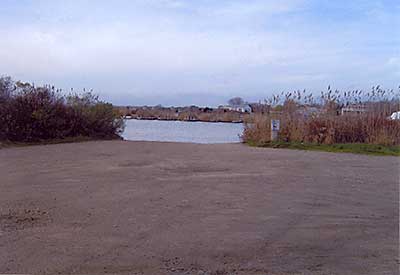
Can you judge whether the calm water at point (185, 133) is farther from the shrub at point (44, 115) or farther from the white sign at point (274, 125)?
the white sign at point (274, 125)

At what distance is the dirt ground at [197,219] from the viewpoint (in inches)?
241

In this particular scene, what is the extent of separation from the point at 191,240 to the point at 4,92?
761 inches

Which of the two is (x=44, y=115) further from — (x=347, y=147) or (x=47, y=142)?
(x=347, y=147)

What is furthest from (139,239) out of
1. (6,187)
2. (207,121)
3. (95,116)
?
(207,121)

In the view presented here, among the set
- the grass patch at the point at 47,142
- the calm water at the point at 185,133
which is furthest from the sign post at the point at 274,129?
the grass patch at the point at 47,142

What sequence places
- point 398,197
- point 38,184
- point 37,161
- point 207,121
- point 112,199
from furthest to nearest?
point 207,121 → point 37,161 → point 38,184 → point 398,197 → point 112,199

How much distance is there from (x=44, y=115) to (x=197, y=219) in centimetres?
1771

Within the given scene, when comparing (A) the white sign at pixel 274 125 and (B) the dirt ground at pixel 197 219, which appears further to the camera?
(A) the white sign at pixel 274 125

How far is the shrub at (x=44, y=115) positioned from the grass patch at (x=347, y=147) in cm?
781

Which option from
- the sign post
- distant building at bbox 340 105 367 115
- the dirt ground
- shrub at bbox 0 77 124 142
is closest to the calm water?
shrub at bbox 0 77 124 142

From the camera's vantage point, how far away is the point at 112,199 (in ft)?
32.3

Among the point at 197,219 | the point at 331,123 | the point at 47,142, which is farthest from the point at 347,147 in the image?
the point at 197,219

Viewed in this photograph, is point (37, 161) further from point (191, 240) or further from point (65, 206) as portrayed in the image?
point (191, 240)

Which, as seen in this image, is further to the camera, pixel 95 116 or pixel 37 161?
pixel 95 116
